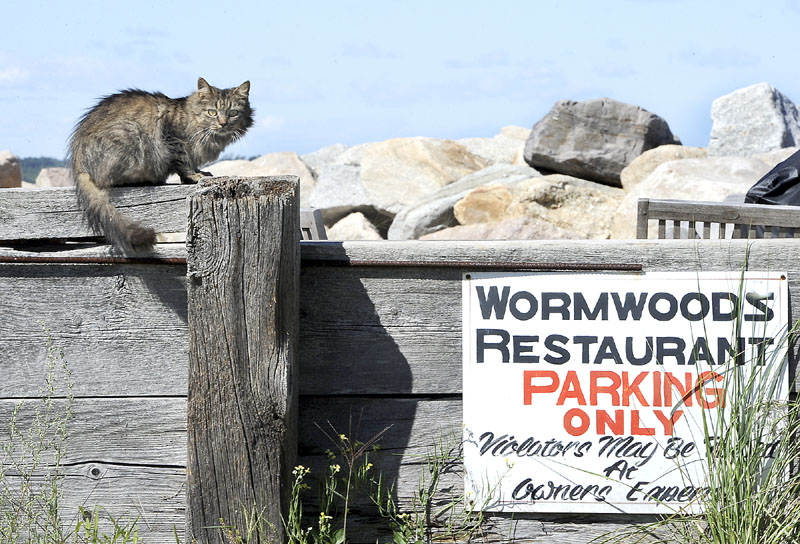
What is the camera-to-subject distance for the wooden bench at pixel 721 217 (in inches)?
164

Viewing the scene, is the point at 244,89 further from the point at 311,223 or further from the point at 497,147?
the point at 497,147

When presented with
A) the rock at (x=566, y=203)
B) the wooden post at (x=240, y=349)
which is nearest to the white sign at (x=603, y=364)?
the wooden post at (x=240, y=349)

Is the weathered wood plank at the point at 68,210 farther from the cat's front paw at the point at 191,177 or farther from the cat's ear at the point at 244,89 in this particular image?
the cat's ear at the point at 244,89

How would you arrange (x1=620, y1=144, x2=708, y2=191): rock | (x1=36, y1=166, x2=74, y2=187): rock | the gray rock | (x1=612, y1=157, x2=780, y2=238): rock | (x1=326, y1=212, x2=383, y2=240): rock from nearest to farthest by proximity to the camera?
(x1=612, y1=157, x2=780, y2=238): rock, (x1=620, y1=144, x2=708, y2=191): rock, (x1=326, y1=212, x2=383, y2=240): rock, the gray rock, (x1=36, y1=166, x2=74, y2=187): rock

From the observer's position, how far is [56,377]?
9.52 ft

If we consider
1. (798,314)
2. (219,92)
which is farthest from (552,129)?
(798,314)

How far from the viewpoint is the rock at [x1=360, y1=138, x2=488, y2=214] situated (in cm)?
1368

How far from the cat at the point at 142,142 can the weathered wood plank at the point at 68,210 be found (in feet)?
0.18

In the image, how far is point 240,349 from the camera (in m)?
2.61

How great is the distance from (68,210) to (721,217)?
3390 mm

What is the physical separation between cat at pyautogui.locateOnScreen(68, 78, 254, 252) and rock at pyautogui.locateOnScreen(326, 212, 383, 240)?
8069 millimetres

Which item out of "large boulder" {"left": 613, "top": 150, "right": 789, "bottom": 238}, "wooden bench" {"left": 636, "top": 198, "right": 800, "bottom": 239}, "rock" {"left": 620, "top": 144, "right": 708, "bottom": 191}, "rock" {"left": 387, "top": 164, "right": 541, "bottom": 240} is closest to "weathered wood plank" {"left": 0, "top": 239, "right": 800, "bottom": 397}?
"wooden bench" {"left": 636, "top": 198, "right": 800, "bottom": 239}

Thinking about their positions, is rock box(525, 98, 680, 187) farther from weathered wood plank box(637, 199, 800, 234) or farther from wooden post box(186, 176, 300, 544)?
wooden post box(186, 176, 300, 544)

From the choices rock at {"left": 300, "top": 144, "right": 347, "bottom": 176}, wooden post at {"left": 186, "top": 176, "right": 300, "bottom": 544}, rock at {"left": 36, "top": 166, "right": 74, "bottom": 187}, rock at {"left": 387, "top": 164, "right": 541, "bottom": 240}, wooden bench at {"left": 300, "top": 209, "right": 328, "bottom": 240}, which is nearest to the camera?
wooden post at {"left": 186, "top": 176, "right": 300, "bottom": 544}
